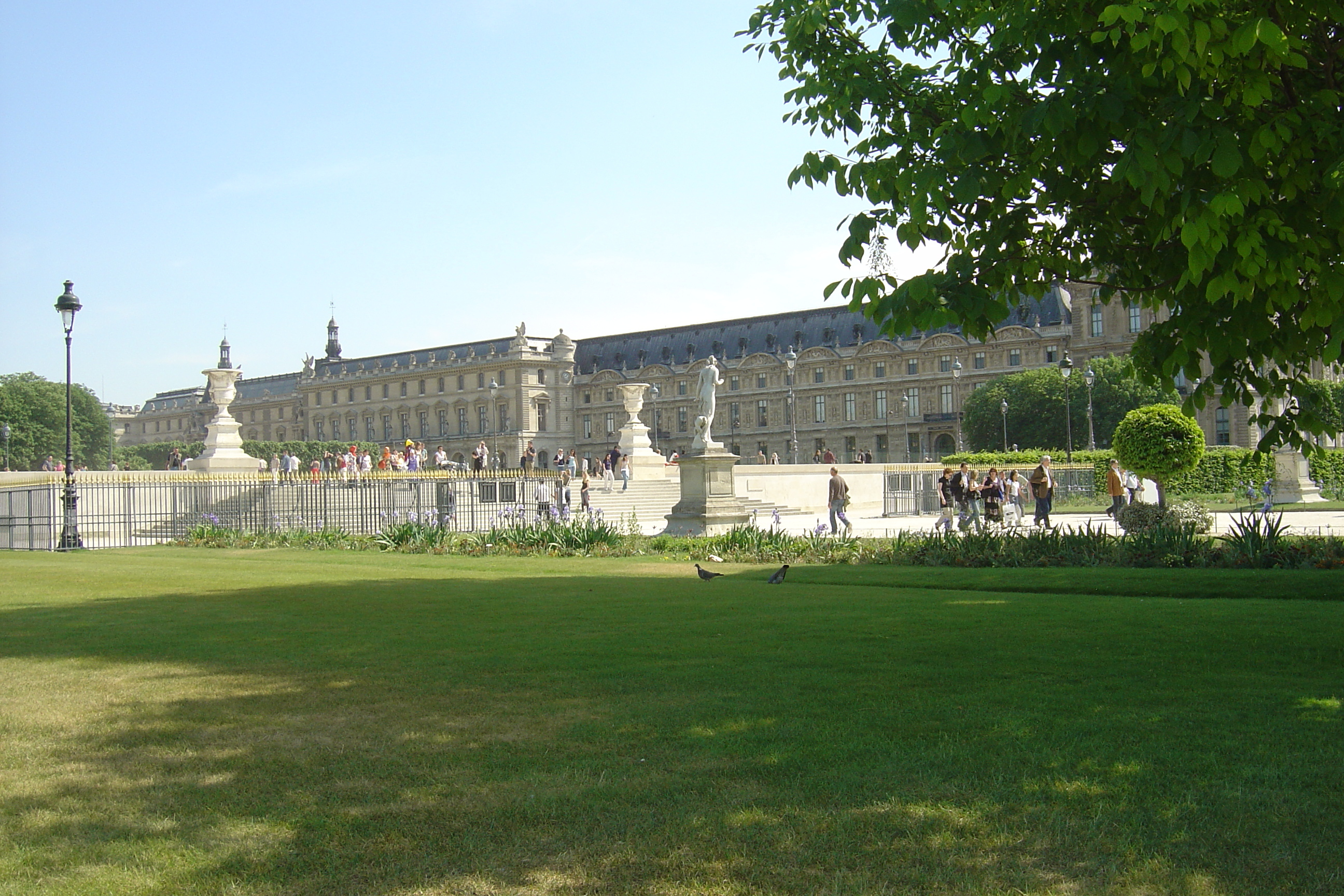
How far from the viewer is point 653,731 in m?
5.50

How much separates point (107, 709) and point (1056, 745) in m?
4.82

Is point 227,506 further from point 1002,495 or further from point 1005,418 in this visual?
point 1005,418

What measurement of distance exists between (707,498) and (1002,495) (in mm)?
6413

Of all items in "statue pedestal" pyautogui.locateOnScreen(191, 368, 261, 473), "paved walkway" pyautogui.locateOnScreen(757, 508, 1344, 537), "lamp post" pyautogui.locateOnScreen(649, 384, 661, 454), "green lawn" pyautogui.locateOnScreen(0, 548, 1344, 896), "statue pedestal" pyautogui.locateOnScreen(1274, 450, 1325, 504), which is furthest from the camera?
"lamp post" pyautogui.locateOnScreen(649, 384, 661, 454)

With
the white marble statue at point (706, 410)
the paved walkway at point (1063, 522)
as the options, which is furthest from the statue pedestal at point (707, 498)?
the paved walkway at point (1063, 522)

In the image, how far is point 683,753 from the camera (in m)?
5.11

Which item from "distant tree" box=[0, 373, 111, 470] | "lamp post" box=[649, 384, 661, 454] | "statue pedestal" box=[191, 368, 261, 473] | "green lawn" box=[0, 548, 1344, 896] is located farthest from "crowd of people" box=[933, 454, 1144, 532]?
"distant tree" box=[0, 373, 111, 470]

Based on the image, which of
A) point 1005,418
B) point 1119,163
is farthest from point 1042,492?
point 1005,418

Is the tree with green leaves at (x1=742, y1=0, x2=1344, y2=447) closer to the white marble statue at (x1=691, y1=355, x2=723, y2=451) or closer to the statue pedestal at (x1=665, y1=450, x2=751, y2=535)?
the statue pedestal at (x1=665, y1=450, x2=751, y2=535)

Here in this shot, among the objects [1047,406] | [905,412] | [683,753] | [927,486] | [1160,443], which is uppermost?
[905,412]

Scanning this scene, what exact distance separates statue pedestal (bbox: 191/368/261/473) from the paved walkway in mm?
16409

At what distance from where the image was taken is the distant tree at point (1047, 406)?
69.9m

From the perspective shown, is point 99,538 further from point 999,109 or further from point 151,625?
point 999,109

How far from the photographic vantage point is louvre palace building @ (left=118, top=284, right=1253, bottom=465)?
297 ft
